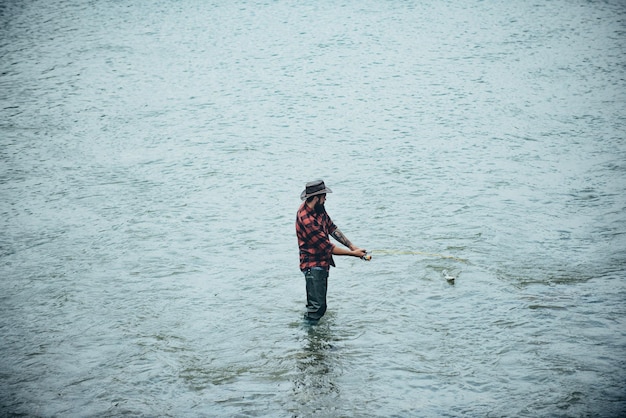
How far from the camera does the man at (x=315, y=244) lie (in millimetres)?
6531

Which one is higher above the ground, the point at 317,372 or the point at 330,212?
the point at 330,212

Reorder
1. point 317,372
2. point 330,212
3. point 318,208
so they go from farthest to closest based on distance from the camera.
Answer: point 330,212
point 318,208
point 317,372

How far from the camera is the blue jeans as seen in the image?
6602 mm

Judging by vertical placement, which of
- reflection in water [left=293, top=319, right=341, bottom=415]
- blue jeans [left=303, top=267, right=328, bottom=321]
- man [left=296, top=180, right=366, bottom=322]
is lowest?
reflection in water [left=293, top=319, right=341, bottom=415]

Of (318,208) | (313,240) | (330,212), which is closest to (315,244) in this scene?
(313,240)

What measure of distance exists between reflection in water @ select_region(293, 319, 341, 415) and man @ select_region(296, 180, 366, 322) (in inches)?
12.7

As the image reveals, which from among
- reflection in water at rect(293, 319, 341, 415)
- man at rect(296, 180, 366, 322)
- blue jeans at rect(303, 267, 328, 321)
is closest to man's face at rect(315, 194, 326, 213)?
man at rect(296, 180, 366, 322)

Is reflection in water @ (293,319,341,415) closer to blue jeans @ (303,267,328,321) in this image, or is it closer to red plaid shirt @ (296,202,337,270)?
blue jeans @ (303,267,328,321)

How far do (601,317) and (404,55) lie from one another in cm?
1358

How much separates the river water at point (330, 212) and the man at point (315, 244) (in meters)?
0.53

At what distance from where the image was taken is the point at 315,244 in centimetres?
654

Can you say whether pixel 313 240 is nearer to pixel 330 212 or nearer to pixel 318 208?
pixel 318 208

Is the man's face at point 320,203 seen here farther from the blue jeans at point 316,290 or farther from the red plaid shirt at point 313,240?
the blue jeans at point 316,290

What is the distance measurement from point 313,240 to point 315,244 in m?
0.05
